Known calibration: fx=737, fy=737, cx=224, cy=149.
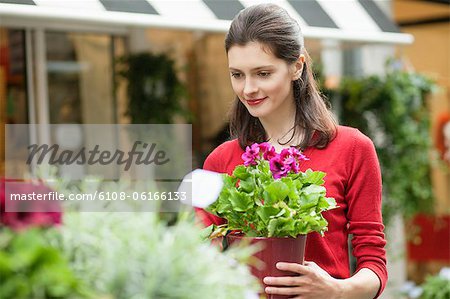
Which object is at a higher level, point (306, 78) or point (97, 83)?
point (306, 78)

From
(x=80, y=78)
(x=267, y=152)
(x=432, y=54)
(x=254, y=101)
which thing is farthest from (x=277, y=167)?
(x=432, y=54)

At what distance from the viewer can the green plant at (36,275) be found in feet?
2.95

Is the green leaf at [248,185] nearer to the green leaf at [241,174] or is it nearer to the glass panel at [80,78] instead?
the green leaf at [241,174]

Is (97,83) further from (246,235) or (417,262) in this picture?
(246,235)

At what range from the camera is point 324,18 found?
14.4 ft

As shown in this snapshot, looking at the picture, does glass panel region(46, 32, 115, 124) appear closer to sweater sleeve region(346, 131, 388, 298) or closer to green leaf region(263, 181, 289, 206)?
sweater sleeve region(346, 131, 388, 298)

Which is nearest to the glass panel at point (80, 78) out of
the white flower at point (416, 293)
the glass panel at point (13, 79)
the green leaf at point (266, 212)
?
the glass panel at point (13, 79)

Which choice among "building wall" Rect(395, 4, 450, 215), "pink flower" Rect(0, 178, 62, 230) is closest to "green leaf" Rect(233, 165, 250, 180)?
"pink flower" Rect(0, 178, 62, 230)

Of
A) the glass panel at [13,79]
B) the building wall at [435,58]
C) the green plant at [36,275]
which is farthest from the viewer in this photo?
the building wall at [435,58]

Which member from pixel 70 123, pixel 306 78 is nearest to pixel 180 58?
pixel 70 123

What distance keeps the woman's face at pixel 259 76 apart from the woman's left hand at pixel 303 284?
427mm

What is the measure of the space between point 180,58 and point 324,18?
221 cm

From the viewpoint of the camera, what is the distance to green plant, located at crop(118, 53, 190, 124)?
17.7 feet

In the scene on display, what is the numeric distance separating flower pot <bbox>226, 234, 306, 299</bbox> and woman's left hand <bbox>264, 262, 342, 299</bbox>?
0.01 metres
